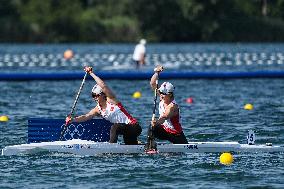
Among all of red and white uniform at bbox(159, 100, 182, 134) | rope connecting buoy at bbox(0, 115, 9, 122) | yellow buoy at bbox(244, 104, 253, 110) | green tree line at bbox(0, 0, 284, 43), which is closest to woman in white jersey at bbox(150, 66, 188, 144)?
red and white uniform at bbox(159, 100, 182, 134)

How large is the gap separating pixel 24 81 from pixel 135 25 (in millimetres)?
62687

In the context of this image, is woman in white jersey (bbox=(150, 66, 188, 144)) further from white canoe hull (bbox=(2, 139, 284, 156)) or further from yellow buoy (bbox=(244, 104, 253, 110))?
yellow buoy (bbox=(244, 104, 253, 110))

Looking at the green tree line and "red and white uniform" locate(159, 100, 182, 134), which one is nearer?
"red and white uniform" locate(159, 100, 182, 134)

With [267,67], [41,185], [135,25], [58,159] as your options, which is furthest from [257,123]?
[135,25]

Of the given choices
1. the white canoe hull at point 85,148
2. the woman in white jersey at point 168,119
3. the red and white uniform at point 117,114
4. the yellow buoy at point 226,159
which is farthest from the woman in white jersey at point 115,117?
the yellow buoy at point 226,159

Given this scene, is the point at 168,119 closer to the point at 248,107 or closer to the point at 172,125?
the point at 172,125

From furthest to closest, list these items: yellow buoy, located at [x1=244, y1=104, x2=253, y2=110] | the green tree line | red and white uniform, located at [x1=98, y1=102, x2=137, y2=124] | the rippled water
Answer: the green tree line < yellow buoy, located at [x1=244, y1=104, x2=253, y2=110] < red and white uniform, located at [x1=98, y1=102, x2=137, y2=124] < the rippled water

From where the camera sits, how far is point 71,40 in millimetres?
103625

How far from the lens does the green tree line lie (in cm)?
10181

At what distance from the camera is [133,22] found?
10362 centimetres

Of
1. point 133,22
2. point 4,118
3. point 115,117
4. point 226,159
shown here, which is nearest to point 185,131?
point 115,117

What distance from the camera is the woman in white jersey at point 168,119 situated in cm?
2025

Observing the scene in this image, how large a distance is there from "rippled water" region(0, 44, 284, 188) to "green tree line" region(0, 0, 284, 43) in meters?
60.6

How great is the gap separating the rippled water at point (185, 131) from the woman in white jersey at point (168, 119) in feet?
1.53
